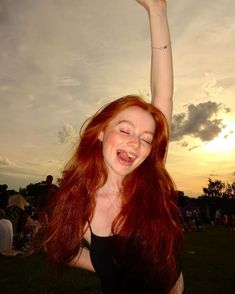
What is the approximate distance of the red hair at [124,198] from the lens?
8.89 ft

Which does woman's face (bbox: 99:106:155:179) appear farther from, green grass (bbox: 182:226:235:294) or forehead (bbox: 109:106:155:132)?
green grass (bbox: 182:226:235:294)

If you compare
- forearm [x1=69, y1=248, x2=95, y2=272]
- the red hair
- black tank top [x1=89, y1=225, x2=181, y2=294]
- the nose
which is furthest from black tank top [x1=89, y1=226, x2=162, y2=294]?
the nose

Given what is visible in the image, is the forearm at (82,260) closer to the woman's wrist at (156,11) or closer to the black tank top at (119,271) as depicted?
the black tank top at (119,271)

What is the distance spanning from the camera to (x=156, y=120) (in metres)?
2.98

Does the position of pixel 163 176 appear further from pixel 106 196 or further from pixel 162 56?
pixel 162 56

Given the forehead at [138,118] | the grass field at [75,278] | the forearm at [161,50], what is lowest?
the grass field at [75,278]

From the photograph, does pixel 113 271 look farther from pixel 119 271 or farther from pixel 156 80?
pixel 156 80

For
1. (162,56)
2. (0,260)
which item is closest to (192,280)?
(0,260)

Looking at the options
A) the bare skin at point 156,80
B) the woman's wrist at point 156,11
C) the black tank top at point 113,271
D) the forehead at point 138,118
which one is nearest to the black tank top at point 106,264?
the black tank top at point 113,271

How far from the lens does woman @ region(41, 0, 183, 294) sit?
2.54 metres

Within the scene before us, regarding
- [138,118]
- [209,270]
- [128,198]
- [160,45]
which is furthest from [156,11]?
[209,270]

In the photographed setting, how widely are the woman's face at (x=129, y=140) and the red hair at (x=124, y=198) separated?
94 millimetres

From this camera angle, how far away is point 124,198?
3.02m

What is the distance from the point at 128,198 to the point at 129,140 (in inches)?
20.6
